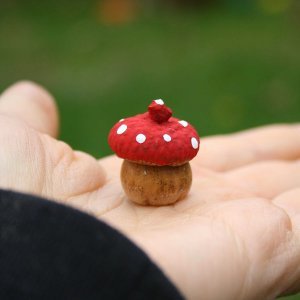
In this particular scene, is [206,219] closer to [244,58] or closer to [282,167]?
[282,167]

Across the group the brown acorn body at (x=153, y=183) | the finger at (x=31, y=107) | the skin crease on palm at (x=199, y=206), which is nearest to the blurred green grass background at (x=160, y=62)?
the finger at (x=31, y=107)

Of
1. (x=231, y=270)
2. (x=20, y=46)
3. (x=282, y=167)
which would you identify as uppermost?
(x=231, y=270)

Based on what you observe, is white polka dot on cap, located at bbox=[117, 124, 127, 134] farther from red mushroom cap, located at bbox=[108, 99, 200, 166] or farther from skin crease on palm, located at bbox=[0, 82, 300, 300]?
skin crease on palm, located at bbox=[0, 82, 300, 300]

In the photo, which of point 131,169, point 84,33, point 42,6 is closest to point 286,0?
point 84,33

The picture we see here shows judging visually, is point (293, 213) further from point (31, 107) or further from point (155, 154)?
point (31, 107)

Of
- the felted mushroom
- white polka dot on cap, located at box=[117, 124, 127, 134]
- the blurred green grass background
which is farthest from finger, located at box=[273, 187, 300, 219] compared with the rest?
the blurred green grass background

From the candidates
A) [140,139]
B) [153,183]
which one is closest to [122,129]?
[140,139]

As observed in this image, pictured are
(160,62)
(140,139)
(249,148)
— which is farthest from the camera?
(160,62)
